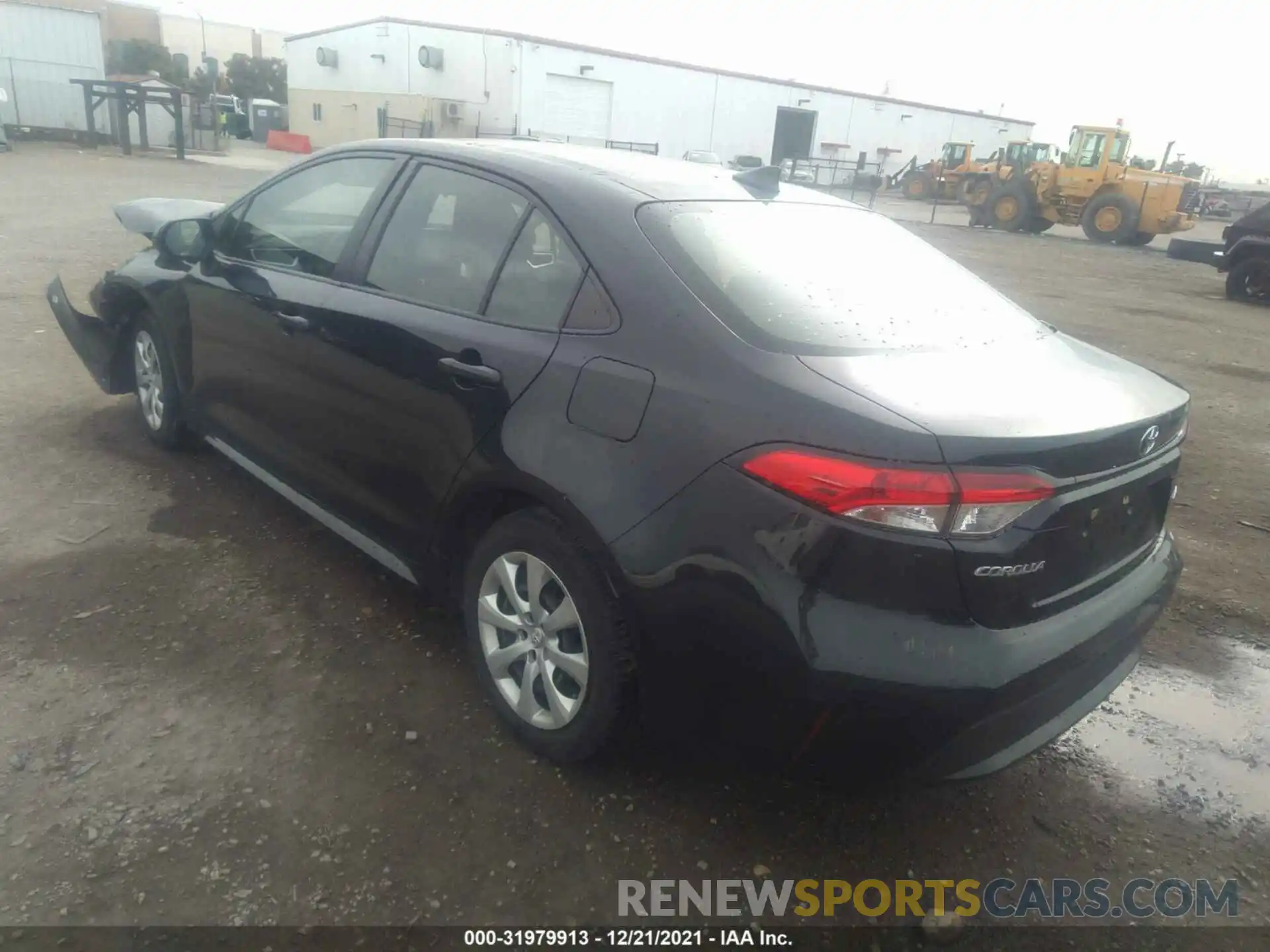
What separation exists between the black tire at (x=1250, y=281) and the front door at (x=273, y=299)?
15.8 meters

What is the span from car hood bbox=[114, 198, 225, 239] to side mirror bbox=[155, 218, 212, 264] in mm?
611

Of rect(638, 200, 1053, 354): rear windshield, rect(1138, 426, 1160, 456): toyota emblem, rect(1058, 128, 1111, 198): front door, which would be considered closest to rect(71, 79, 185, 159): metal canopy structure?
rect(1058, 128, 1111, 198): front door

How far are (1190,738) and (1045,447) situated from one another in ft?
5.52

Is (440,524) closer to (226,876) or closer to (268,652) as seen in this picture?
(268,652)

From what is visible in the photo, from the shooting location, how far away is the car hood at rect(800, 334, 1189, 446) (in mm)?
1991

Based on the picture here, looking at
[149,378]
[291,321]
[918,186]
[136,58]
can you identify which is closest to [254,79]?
[136,58]

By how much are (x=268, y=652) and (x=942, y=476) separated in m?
2.27

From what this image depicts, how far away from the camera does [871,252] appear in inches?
112

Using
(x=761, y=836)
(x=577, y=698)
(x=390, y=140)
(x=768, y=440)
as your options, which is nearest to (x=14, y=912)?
(x=577, y=698)

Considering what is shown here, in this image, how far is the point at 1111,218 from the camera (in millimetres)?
23453

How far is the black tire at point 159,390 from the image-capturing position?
4234mm

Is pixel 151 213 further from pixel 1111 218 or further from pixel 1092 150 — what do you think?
pixel 1092 150

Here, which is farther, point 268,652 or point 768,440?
point 268,652

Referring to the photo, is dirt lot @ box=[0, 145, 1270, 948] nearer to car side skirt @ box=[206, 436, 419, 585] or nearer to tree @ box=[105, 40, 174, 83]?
car side skirt @ box=[206, 436, 419, 585]
